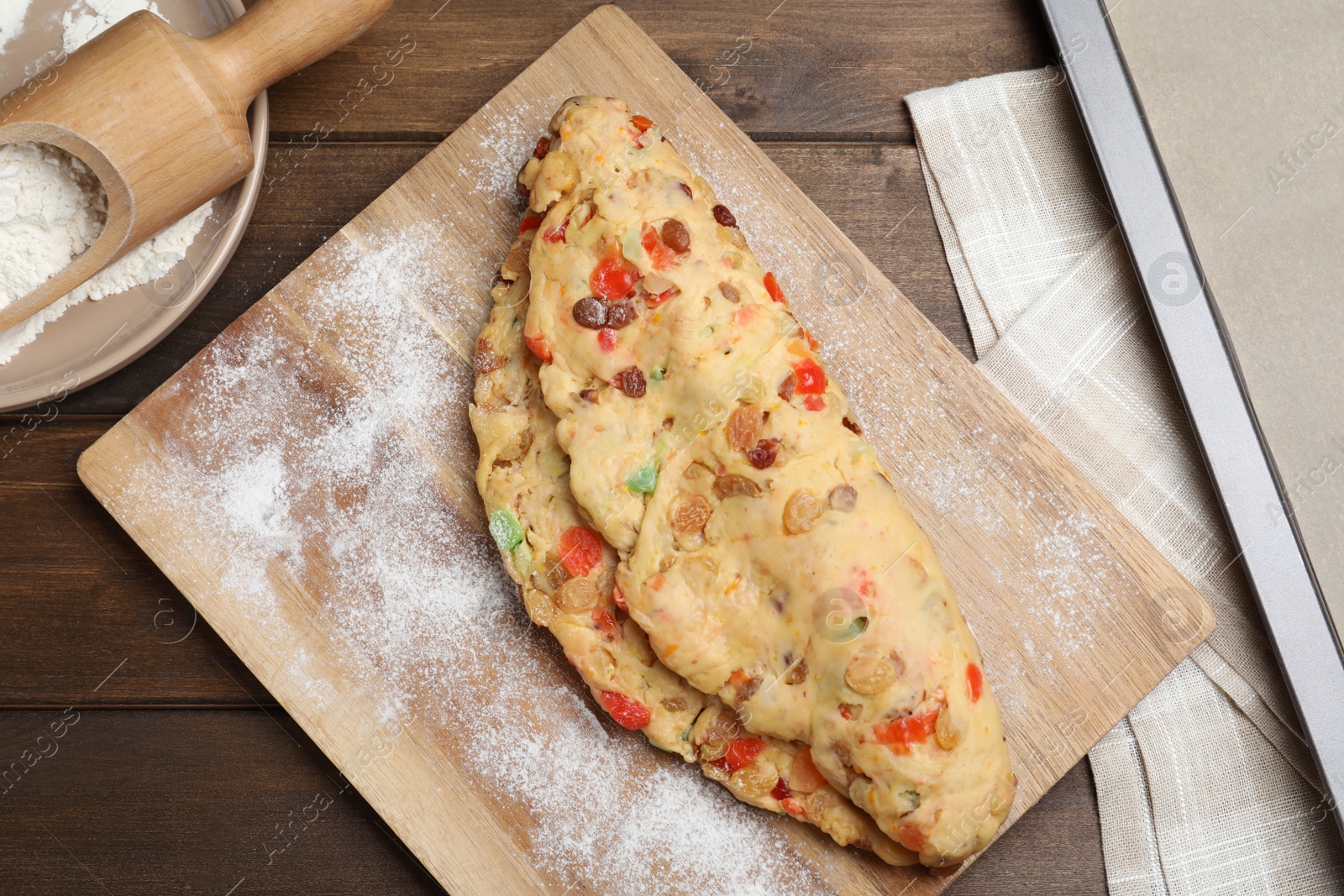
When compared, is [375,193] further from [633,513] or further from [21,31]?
[633,513]

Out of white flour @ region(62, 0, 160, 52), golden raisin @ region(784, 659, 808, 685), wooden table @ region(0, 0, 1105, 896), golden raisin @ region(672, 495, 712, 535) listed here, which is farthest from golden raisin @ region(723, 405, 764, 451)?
white flour @ region(62, 0, 160, 52)

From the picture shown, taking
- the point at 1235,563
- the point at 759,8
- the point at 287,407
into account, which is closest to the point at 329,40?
the point at 287,407

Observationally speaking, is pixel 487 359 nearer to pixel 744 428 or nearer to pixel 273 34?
pixel 744 428

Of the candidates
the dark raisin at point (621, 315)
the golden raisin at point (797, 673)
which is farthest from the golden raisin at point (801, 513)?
the dark raisin at point (621, 315)

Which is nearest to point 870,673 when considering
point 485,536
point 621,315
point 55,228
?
point 621,315

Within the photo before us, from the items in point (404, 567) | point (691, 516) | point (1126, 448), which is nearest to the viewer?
point (691, 516)

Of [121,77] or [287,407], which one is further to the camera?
[287,407]
